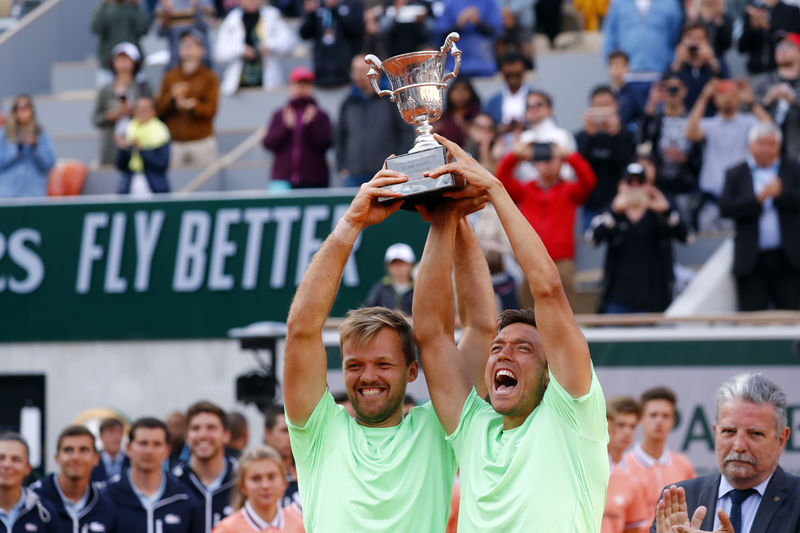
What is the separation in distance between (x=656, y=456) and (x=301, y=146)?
5582 millimetres

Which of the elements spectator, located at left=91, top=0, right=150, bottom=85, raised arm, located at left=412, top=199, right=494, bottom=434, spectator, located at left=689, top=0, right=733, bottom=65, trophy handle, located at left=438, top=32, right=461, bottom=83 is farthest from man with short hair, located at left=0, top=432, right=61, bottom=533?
spectator, located at left=91, top=0, right=150, bottom=85

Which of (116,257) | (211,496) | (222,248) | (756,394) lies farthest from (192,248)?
(756,394)

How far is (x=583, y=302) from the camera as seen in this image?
11.9 metres

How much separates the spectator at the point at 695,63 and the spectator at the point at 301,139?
10.2 ft

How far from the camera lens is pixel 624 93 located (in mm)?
12602

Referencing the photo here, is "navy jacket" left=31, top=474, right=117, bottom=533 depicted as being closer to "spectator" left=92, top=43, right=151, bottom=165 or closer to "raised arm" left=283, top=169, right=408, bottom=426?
"raised arm" left=283, top=169, right=408, bottom=426

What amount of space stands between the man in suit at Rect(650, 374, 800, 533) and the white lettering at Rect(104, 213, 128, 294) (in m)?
8.57

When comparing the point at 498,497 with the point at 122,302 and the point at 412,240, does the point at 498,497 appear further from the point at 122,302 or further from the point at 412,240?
the point at 122,302

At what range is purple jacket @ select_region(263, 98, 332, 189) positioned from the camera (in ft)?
41.9

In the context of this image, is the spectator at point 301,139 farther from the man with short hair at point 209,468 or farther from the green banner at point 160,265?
the man with short hair at point 209,468

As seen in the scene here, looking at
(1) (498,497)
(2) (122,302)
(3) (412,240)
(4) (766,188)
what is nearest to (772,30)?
(4) (766,188)

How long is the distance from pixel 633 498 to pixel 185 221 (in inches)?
234

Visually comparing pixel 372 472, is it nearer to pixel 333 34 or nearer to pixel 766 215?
pixel 766 215

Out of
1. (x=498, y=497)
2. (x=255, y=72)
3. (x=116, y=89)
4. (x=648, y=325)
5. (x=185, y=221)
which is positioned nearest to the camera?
(x=498, y=497)
